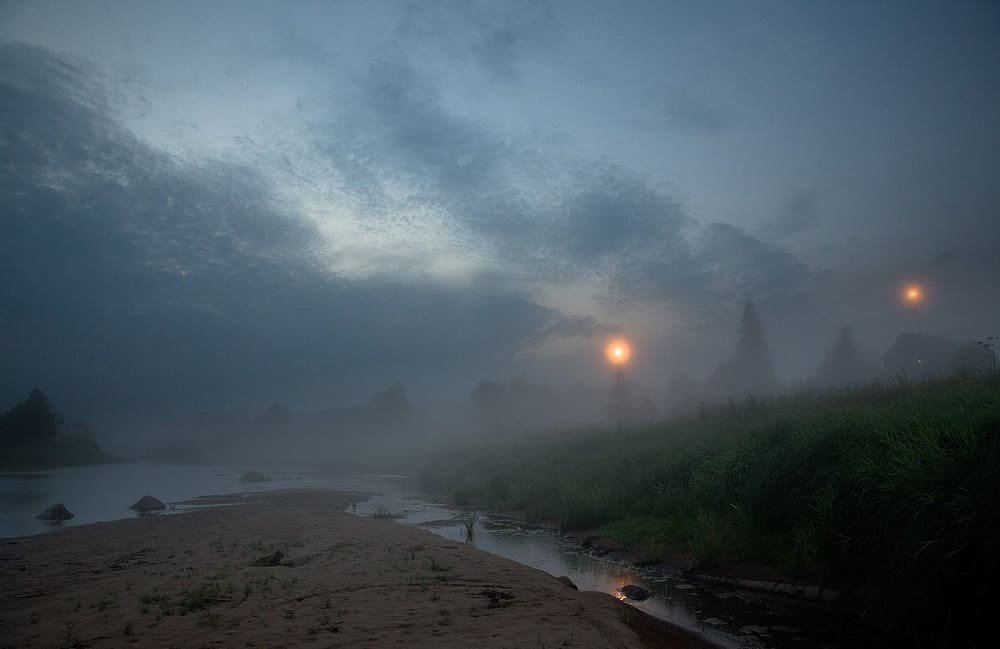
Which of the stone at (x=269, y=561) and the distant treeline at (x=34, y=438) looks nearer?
the stone at (x=269, y=561)

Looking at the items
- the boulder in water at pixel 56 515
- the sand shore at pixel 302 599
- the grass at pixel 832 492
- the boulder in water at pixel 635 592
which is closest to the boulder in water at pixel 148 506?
the boulder in water at pixel 56 515

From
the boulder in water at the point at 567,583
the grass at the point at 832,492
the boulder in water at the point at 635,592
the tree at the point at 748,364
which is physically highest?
the tree at the point at 748,364

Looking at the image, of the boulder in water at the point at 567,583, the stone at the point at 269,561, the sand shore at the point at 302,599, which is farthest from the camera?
the stone at the point at 269,561

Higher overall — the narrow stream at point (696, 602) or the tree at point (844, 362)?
the tree at point (844, 362)

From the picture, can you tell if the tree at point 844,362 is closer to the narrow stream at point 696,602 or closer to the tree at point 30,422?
the narrow stream at point 696,602

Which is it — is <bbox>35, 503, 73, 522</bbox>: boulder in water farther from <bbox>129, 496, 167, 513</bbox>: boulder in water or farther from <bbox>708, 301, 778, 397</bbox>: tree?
<bbox>708, 301, 778, 397</bbox>: tree

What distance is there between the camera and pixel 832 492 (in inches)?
401

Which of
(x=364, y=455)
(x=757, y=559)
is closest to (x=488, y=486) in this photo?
(x=757, y=559)

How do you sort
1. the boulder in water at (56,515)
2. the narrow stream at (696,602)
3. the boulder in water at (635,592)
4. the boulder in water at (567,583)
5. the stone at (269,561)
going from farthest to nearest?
the boulder in water at (56,515)
the stone at (269,561)
the boulder in water at (567,583)
the boulder in water at (635,592)
the narrow stream at (696,602)

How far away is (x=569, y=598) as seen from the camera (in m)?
9.04

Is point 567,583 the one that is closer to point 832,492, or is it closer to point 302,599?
point 302,599

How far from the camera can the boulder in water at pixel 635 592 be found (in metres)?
10.3

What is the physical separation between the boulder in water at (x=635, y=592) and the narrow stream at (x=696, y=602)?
135mm

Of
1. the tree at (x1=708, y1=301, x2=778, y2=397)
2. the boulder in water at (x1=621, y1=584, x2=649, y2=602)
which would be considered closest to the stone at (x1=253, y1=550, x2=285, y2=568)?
the boulder in water at (x1=621, y1=584, x2=649, y2=602)
